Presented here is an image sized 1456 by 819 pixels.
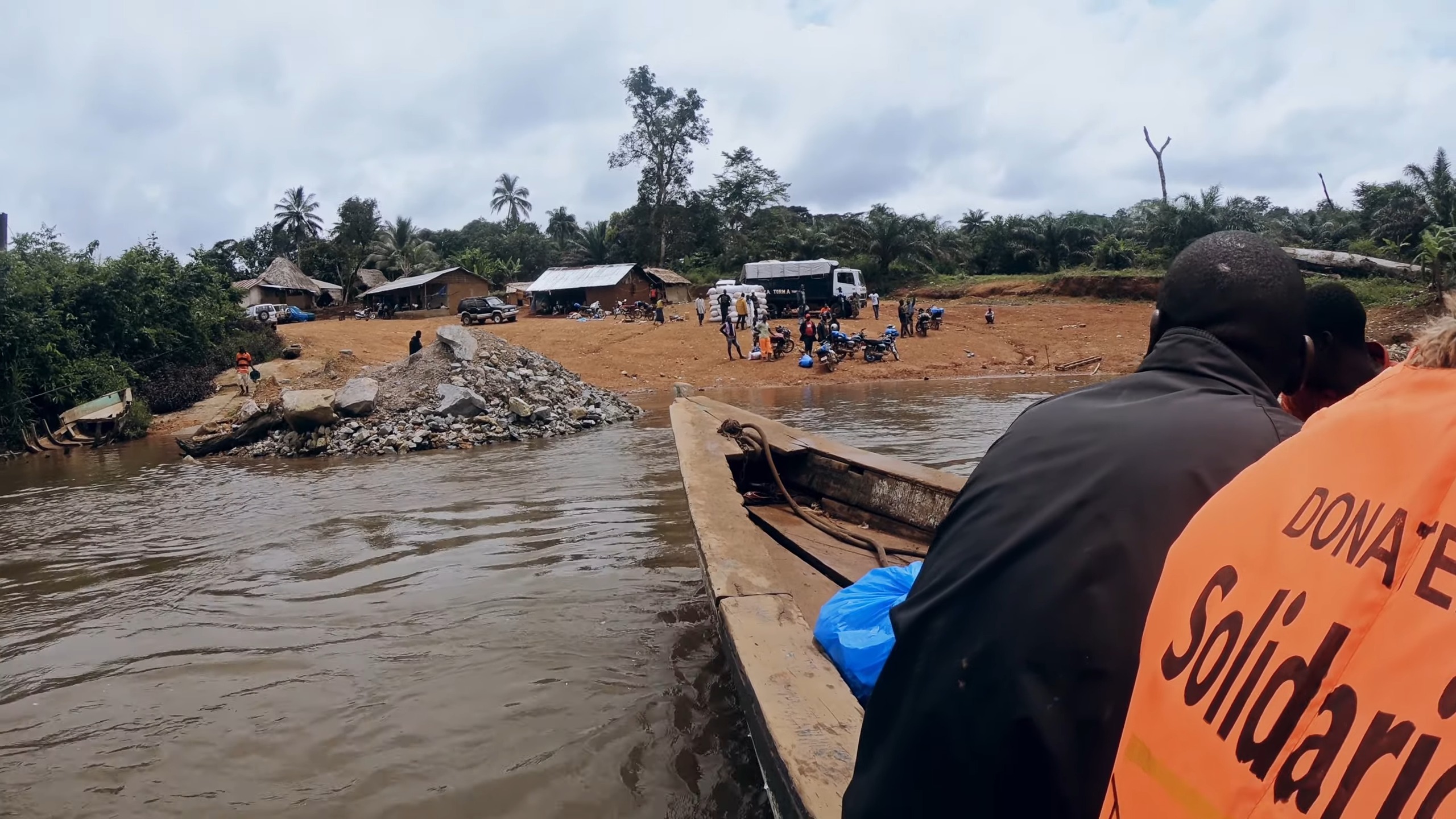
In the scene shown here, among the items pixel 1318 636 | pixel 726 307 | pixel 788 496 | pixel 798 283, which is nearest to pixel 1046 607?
pixel 1318 636

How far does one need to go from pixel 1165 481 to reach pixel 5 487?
16.0 meters

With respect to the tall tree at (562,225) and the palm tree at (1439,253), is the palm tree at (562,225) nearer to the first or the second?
the tall tree at (562,225)

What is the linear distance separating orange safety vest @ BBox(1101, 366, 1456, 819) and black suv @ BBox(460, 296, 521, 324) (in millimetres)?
33705

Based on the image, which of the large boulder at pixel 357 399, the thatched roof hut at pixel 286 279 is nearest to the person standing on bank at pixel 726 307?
the large boulder at pixel 357 399

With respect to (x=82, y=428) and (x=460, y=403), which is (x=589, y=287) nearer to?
(x=82, y=428)

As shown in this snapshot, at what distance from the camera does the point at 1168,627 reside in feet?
2.98

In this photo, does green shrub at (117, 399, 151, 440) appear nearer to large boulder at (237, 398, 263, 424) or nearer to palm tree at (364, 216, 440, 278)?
large boulder at (237, 398, 263, 424)

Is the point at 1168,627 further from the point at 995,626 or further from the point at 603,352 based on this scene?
the point at 603,352

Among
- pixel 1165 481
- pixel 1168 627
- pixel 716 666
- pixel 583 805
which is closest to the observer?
pixel 1168 627

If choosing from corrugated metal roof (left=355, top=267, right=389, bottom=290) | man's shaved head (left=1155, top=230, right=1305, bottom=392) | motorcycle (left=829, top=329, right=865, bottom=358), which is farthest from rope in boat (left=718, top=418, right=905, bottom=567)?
corrugated metal roof (left=355, top=267, right=389, bottom=290)

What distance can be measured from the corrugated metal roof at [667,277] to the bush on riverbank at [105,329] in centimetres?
1743

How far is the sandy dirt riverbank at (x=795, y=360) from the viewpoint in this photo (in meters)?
22.2

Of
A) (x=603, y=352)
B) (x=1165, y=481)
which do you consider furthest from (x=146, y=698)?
(x=603, y=352)

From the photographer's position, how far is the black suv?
32906 mm
